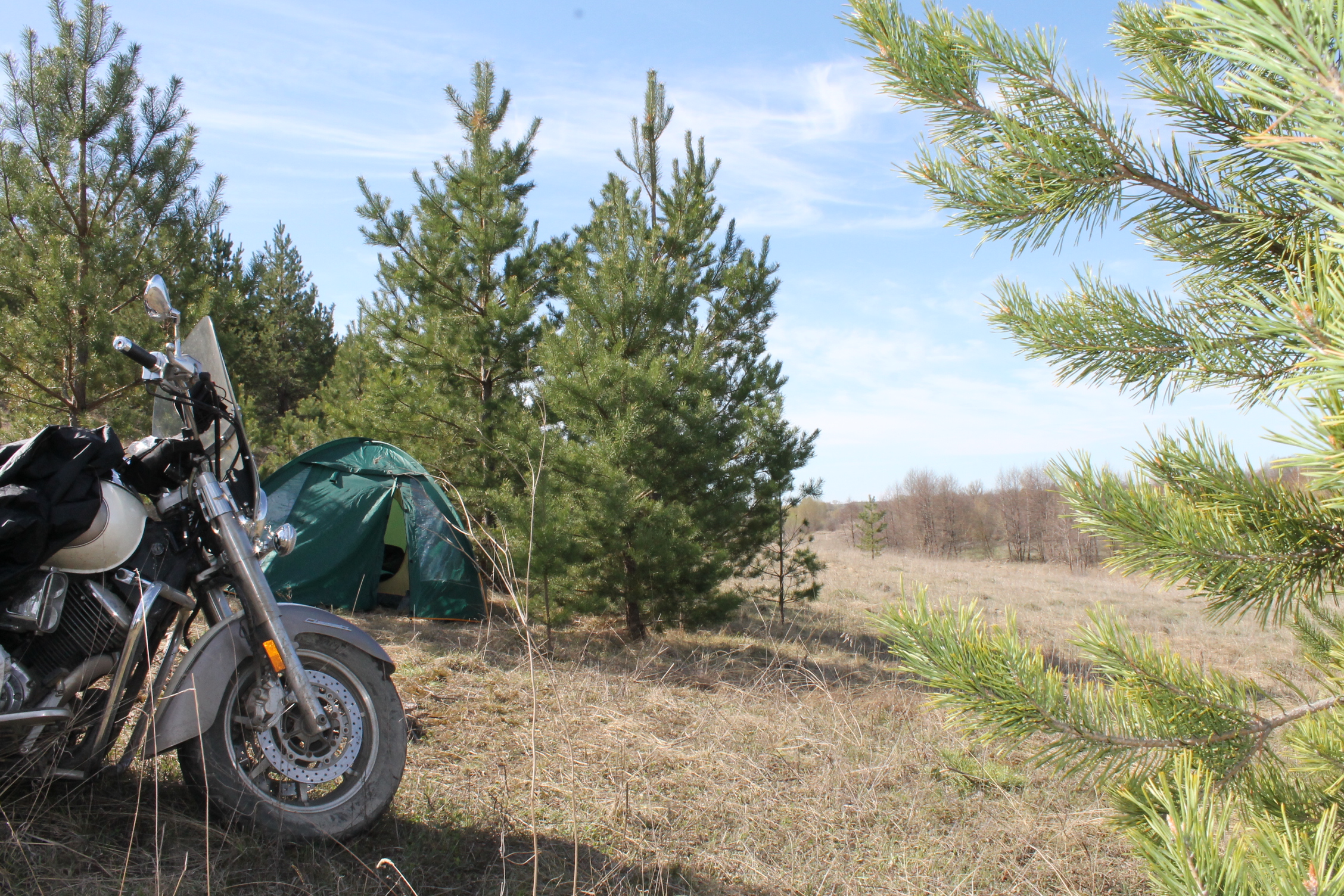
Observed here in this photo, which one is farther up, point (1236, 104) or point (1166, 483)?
point (1236, 104)

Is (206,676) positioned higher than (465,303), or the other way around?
(465,303)

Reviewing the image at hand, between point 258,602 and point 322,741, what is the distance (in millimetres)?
480

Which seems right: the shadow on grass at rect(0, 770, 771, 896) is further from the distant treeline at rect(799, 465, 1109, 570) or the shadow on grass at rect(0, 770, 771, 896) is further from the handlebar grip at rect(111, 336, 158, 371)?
the distant treeline at rect(799, 465, 1109, 570)

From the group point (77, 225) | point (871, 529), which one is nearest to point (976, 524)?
point (871, 529)

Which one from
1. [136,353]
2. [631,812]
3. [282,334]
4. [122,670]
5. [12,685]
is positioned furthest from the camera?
[282,334]

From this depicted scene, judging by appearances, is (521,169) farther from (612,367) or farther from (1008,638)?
(1008,638)

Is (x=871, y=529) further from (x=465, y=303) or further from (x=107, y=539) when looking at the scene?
(x=107, y=539)

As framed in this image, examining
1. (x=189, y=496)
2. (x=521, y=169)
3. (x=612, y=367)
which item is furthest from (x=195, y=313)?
(x=189, y=496)

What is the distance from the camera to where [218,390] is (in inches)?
104

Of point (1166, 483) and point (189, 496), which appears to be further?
point (189, 496)

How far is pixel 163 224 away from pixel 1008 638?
319 inches

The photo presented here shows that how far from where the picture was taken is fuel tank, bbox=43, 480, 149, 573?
7.32 ft

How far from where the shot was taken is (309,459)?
8.69m

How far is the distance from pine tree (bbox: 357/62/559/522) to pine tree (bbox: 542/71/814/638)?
3.91 ft
